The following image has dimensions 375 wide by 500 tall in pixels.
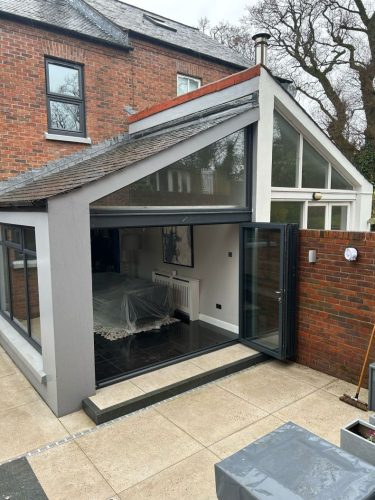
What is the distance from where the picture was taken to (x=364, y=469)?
2.30 meters

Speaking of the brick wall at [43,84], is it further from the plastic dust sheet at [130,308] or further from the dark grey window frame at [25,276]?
the plastic dust sheet at [130,308]

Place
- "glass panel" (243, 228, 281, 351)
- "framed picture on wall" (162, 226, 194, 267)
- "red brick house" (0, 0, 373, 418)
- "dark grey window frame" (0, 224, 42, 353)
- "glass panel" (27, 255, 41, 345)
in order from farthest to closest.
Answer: "framed picture on wall" (162, 226, 194, 267) → "glass panel" (243, 228, 281, 351) → "dark grey window frame" (0, 224, 42, 353) → "glass panel" (27, 255, 41, 345) → "red brick house" (0, 0, 373, 418)

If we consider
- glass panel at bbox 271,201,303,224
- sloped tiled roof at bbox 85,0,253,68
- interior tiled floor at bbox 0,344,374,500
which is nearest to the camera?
interior tiled floor at bbox 0,344,374,500

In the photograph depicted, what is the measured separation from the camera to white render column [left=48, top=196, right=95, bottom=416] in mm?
4367

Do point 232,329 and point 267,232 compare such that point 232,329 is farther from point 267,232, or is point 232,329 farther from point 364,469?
point 364,469

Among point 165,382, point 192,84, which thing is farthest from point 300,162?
point 192,84

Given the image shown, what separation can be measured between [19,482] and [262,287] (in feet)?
14.1

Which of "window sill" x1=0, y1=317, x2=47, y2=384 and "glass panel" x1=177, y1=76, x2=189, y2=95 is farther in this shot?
"glass panel" x1=177, y1=76, x2=189, y2=95

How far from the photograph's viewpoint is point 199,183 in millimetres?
5840

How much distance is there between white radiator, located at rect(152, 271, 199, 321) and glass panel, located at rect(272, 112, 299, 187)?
2.80 meters

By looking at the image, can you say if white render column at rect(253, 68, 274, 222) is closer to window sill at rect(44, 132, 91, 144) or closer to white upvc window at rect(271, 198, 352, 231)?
white upvc window at rect(271, 198, 352, 231)

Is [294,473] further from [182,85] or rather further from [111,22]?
[182,85]

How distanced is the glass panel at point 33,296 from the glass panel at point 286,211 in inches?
168

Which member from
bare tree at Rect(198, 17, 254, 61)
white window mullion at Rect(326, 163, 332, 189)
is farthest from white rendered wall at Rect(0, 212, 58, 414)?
bare tree at Rect(198, 17, 254, 61)
